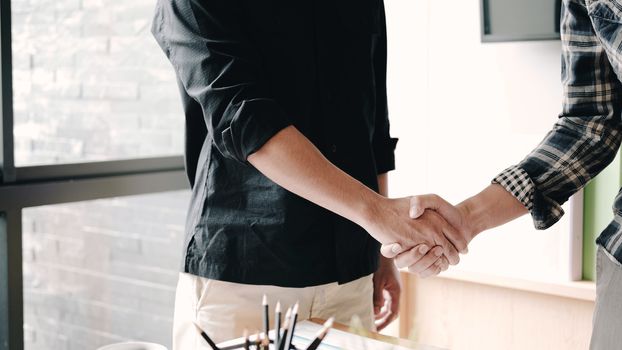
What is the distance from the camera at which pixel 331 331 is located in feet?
4.07

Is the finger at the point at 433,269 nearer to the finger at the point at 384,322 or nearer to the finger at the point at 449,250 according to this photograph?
the finger at the point at 449,250

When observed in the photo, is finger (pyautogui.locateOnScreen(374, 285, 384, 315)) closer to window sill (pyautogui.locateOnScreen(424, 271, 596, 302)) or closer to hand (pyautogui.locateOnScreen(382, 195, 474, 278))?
hand (pyautogui.locateOnScreen(382, 195, 474, 278))

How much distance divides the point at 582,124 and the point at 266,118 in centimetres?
60

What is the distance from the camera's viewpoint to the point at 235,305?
4.62 ft

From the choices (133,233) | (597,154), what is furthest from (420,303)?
(597,154)

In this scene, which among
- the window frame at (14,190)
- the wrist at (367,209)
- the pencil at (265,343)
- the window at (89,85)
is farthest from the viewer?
the window at (89,85)

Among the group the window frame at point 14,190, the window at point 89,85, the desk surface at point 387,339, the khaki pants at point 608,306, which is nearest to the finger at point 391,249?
the desk surface at point 387,339

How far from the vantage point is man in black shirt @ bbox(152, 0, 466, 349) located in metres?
1.34

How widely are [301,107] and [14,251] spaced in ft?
3.26

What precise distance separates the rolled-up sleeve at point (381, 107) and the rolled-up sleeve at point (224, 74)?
0.37 m

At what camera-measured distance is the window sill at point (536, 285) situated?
2.17 m

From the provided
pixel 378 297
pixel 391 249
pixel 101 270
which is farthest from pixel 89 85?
pixel 391 249

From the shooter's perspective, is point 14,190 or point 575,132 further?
point 14,190

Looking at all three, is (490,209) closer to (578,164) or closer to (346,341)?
(578,164)
